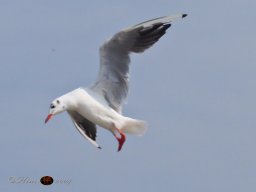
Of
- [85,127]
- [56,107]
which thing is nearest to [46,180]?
[56,107]

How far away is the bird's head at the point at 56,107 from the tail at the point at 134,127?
2.85 ft

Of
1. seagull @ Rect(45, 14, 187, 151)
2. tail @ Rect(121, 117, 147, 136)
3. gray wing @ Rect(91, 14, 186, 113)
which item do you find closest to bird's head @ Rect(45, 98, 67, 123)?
seagull @ Rect(45, 14, 187, 151)

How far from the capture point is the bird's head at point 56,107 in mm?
14469

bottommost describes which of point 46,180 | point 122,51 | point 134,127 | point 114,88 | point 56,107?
point 46,180

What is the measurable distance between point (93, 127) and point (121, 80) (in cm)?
109

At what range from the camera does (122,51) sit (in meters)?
14.9

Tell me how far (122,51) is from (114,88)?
1.72 feet

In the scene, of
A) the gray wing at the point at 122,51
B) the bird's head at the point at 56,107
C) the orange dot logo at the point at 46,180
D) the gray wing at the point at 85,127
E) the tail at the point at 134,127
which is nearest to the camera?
the orange dot logo at the point at 46,180

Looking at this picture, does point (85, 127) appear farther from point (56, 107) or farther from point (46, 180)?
point (46, 180)

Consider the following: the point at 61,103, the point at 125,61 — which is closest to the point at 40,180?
the point at 61,103

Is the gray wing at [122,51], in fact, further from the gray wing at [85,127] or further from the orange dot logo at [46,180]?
the orange dot logo at [46,180]

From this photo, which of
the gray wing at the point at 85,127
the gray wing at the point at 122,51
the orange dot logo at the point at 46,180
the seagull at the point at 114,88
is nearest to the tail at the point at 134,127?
the seagull at the point at 114,88

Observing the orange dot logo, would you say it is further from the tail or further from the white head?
the tail

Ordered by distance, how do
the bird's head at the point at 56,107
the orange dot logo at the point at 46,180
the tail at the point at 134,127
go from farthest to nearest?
the tail at the point at 134,127
the bird's head at the point at 56,107
the orange dot logo at the point at 46,180
